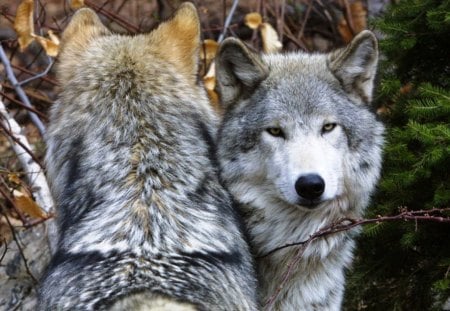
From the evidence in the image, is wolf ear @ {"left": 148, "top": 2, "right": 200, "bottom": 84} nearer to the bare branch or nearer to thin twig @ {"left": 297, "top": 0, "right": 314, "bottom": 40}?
the bare branch

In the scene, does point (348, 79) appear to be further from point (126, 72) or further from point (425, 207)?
point (126, 72)

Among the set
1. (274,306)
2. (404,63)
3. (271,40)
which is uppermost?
(271,40)

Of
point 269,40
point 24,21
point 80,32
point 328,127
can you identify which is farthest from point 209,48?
point 328,127

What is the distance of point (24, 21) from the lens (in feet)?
22.3

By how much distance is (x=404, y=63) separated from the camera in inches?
236

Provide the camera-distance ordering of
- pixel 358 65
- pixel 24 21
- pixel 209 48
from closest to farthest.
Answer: pixel 358 65, pixel 24 21, pixel 209 48

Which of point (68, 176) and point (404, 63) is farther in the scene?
point (404, 63)

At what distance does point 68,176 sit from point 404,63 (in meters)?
2.77

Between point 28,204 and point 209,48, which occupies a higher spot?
point 209,48

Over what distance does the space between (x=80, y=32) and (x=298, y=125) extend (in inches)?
64.0

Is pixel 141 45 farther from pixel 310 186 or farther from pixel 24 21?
pixel 24 21

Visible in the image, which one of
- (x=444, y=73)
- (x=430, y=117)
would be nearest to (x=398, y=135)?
(x=430, y=117)

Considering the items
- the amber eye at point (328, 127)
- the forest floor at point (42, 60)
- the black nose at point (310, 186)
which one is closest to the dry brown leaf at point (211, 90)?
the forest floor at point (42, 60)

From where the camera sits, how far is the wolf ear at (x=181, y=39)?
496 centimetres
